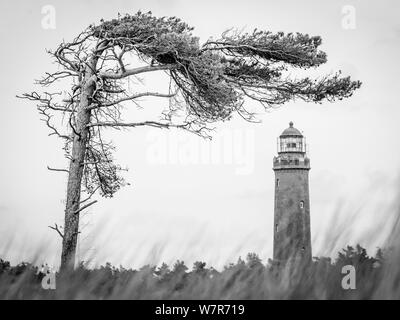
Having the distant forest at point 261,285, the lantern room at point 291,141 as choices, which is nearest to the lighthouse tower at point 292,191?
the lantern room at point 291,141

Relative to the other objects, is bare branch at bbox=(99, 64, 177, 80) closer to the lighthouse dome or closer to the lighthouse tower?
the lighthouse tower

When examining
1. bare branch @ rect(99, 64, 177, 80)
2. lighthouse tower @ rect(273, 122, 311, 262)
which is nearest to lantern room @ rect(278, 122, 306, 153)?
lighthouse tower @ rect(273, 122, 311, 262)

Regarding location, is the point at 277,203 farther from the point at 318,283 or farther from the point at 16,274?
the point at 318,283

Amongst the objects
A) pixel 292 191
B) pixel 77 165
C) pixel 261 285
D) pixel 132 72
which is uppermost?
pixel 132 72

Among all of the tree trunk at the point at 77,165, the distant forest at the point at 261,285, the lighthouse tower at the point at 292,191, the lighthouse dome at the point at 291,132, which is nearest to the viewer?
the distant forest at the point at 261,285

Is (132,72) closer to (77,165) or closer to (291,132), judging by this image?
(77,165)

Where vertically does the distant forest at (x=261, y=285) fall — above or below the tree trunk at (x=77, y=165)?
below

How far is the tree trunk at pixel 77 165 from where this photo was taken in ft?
50.2

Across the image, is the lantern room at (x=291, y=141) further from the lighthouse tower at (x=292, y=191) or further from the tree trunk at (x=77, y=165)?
the tree trunk at (x=77, y=165)

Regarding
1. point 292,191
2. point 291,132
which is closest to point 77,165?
point 292,191

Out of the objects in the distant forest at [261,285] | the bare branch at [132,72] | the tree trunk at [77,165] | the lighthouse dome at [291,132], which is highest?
the lighthouse dome at [291,132]

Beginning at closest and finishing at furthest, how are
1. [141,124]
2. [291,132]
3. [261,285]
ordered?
[261,285]
[141,124]
[291,132]

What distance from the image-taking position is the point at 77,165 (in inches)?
624

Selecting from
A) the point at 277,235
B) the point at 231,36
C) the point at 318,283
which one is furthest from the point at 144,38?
the point at 277,235
